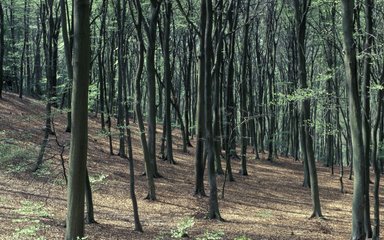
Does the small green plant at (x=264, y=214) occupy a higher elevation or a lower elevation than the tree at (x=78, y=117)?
lower

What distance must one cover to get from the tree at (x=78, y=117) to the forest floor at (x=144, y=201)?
974mm

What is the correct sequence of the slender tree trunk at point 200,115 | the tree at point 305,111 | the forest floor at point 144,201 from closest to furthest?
the forest floor at point 144,201 < the tree at point 305,111 < the slender tree trunk at point 200,115

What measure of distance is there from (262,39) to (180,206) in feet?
86.9

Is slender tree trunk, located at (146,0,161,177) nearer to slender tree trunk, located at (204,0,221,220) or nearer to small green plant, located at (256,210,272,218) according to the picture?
slender tree trunk, located at (204,0,221,220)

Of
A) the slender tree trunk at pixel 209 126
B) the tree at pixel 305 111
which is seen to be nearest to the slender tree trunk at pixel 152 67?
the slender tree trunk at pixel 209 126

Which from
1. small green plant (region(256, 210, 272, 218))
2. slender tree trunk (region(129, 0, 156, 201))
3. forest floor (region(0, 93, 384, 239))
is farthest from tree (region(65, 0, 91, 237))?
small green plant (region(256, 210, 272, 218))

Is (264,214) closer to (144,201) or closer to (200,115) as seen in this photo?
(200,115)

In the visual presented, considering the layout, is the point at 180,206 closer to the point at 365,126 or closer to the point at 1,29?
the point at 365,126

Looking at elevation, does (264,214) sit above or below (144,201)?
below

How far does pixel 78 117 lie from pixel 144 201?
9.44 m

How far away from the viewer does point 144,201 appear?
14.9 meters

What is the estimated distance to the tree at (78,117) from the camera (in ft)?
19.6

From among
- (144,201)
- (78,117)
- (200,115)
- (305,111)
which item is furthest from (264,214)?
(78,117)

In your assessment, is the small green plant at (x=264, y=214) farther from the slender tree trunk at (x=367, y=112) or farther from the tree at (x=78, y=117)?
the tree at (x=78, y=117)
